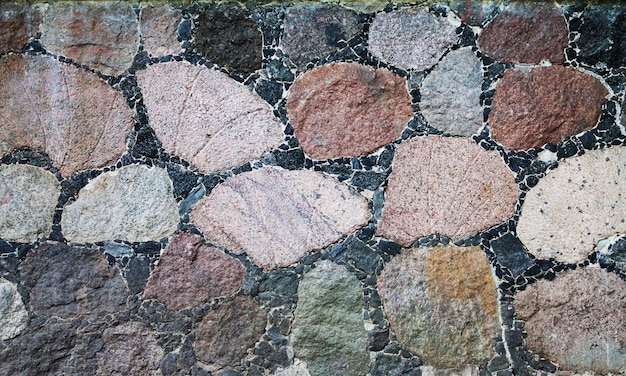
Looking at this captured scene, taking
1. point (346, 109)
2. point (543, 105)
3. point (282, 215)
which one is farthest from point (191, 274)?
point (543, 105)

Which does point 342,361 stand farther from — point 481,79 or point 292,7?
point 292,7

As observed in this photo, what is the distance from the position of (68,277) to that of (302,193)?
0.68m

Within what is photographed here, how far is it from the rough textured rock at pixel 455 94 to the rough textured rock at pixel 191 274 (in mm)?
678

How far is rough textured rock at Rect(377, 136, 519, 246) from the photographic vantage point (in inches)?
70.0

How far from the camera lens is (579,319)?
1771mm

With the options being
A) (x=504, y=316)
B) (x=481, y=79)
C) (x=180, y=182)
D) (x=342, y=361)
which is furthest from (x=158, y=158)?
(x=504, y=316)

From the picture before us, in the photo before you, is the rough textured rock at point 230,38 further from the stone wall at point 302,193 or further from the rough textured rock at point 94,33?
the rough textured rock at point 94,33

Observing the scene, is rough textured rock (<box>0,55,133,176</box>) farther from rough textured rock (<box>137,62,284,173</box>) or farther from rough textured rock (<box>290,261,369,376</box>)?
rough textured rock (<box>290,261,369,376</box>)

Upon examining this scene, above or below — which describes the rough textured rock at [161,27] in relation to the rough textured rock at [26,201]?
above

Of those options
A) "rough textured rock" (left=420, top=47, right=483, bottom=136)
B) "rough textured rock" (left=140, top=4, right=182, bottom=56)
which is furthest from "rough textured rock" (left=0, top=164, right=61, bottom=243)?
"rough textured rock" (left=420, top=47, right=483, bottom=136)

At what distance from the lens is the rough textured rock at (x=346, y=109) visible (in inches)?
69.9

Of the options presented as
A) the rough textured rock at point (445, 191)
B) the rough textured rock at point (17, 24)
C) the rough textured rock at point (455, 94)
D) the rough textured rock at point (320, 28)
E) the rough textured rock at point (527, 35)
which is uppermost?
the rough textured rock at point (17, 24)

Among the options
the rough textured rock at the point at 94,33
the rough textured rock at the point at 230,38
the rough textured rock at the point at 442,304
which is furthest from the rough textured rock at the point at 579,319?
the rough textured rock at the point at 94,33

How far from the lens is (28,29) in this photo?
5.94 feet
